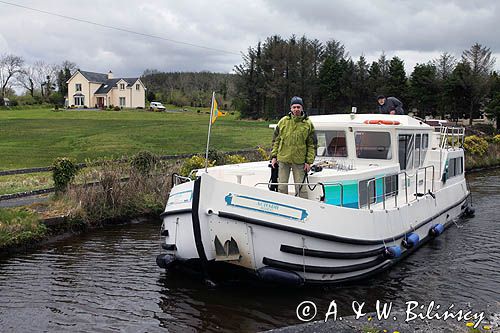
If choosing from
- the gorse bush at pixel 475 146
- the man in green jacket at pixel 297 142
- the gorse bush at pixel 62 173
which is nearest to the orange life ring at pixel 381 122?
the man in green jacket at pixel 297 142

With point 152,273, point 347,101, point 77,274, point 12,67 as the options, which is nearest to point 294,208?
point 152,273

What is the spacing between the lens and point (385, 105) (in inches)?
591

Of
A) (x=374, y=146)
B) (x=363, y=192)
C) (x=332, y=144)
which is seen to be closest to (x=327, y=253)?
(x=363, y=192)

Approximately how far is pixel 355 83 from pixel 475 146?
2611 centimetres

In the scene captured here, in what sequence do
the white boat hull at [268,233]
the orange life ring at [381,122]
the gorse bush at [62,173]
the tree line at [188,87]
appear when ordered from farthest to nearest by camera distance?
the tree line at [188,87] → the gorse bush at [62,173] → the orange life ring at [381,122] → the white boat hull at [268,233]

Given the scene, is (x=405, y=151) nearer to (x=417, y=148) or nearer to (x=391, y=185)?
(x=417, y=148)

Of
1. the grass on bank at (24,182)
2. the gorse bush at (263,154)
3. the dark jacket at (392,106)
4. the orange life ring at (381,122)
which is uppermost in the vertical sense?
the dark jacket at (392,106)

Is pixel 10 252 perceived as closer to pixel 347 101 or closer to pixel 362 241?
pixel 362 241

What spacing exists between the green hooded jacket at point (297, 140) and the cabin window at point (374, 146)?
2855 millimetres

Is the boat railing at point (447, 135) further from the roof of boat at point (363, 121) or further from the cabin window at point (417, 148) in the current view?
the roof of boat at point (363, 121)

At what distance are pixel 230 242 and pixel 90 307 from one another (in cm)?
273

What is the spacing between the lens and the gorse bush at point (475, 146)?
108ft

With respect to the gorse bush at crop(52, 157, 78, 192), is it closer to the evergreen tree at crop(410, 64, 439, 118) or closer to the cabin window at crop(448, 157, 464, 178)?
the cabin window at crop(448, 157, 464, 178)

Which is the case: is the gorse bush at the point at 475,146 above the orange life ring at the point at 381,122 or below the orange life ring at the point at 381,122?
below
